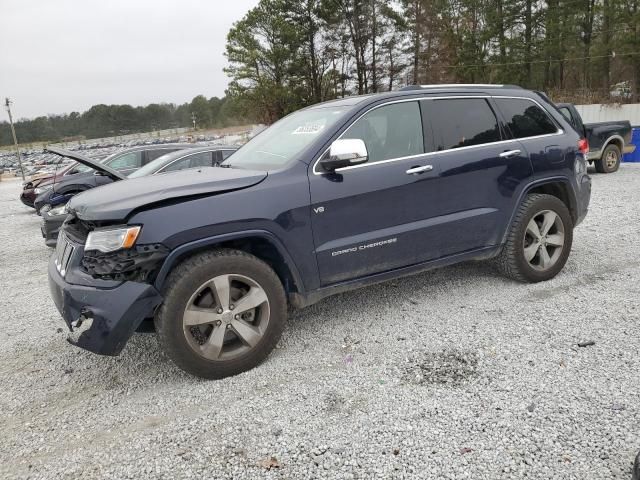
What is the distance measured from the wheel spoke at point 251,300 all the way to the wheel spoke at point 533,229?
263 centimetres

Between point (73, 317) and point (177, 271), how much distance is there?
0.70 metres

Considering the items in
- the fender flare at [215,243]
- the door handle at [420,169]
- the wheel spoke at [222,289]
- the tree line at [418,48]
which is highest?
the tree line at [418,48]

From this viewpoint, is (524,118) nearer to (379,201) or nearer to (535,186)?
(535,186)

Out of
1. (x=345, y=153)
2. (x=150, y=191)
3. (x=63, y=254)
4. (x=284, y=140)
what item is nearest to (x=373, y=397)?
(x=345, y=153)

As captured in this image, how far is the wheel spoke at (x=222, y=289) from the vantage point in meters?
3.01

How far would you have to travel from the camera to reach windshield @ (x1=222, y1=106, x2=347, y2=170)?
3.57 meters

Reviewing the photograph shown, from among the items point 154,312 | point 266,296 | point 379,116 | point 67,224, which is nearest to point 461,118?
point 379,116

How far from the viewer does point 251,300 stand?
3.13 meters

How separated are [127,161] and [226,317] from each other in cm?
758

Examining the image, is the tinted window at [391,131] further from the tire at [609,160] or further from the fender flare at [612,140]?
the tire at [609,160]

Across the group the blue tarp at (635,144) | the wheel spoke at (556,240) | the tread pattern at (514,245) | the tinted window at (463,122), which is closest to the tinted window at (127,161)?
the tinted window at (463,122)

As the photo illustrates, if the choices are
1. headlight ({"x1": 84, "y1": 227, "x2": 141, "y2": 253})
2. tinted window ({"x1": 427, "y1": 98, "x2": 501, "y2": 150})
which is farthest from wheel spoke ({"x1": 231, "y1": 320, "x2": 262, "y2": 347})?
tinted window ({"x1": 427, "y1": 98, "x2": 501, "y2": 150})

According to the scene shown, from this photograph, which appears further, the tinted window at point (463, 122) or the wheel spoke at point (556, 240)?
the wheel spoke at point (556, 240)

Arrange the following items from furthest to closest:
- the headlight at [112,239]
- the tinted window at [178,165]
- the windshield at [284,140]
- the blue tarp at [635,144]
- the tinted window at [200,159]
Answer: the blue tarp at [635,144], the tinted window at [200,159], the tinted window at [178,165], the windshield at [284,140], the headlight at [112,239]
